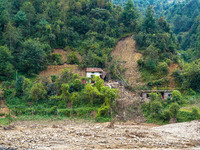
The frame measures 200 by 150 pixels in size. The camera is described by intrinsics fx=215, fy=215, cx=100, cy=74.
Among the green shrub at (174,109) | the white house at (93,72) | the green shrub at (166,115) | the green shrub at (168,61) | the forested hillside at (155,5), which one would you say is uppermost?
the forested hillside at (155,5)

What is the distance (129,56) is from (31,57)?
15.8 meters

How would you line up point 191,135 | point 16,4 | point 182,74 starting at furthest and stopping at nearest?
point 16,4
point 182,74
point 191,135

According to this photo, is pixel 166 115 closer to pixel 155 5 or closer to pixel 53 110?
pixel 53 110

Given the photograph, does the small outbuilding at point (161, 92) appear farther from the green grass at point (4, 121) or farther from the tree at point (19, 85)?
the green grass at point (4, 121)

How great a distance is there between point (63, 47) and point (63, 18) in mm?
6102

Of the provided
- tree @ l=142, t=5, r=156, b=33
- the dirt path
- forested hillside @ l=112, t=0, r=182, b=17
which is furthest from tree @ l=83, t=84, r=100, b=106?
forested hillside @ l=112, t=0, r=182, b=17

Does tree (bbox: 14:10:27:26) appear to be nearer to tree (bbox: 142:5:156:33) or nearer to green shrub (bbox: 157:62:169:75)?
tree (bbox: 142:5:156:33)

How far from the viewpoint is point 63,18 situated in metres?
38.6

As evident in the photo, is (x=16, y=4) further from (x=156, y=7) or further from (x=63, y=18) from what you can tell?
(x=156, y=7)

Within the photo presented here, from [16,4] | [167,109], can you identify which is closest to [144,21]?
[167,109]

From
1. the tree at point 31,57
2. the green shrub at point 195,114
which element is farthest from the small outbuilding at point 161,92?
the tree at point 31,57

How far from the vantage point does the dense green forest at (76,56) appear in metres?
25.0

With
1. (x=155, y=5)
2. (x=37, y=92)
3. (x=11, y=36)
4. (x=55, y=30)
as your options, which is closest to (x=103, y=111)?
(x=37, y=92)

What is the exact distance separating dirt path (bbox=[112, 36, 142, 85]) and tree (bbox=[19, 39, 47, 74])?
1255cm
